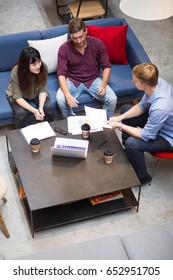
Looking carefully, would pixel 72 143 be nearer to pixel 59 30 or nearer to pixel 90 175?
pixel 90 175

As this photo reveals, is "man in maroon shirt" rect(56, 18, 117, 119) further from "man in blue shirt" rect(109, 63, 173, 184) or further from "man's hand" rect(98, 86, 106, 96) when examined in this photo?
"man in blue shirt" rect(109, 63, 173, 184)

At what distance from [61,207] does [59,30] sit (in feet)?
6.28

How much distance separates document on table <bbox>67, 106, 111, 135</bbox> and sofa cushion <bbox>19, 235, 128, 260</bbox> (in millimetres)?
1132

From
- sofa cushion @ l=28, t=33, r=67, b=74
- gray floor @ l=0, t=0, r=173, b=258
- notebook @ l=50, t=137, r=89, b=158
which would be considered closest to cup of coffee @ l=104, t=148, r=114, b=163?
notebook @ l=50, t=137, r=89, b=158

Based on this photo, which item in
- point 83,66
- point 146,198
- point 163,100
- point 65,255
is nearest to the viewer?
point 65,255

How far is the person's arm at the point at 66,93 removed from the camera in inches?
184

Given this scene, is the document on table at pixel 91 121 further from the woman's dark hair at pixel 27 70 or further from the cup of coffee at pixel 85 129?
the woman's dark hair at pixel 27 70

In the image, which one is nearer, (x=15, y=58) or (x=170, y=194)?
(x=170, y=194)

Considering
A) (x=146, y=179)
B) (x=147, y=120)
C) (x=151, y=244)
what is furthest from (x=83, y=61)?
(x=151, y=244)

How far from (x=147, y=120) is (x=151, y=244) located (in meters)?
1.30

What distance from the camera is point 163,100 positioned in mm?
4031

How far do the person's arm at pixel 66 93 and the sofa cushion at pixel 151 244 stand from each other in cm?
153

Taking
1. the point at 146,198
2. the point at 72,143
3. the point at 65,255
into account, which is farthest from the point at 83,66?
the point at 65,255

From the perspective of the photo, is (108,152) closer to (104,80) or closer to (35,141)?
(35,141)
